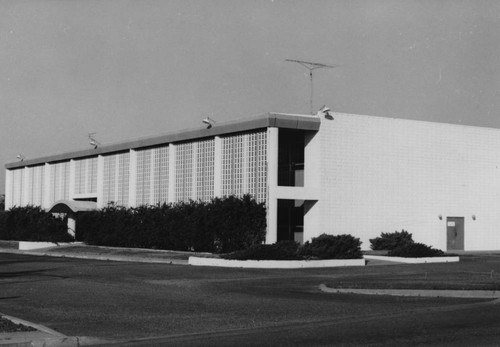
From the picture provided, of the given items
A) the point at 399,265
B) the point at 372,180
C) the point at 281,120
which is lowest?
the point at 399,265

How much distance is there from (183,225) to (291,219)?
21.0 ft

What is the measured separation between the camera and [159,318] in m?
13.8

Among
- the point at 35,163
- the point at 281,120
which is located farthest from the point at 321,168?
the point at 35,163

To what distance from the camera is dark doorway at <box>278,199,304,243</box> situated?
43.1 m

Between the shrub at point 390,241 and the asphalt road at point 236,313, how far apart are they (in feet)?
62.4

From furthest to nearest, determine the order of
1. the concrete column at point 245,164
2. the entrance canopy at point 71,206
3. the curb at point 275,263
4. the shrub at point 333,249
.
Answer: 1. the entrance canopy at point 71,206
2. the concrete column at point 245,164
3. the shrub at point 333,249
4. the curb at point 275,263

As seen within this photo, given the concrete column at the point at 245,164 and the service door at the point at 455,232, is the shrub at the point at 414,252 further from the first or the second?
the service door at the point at 455,232

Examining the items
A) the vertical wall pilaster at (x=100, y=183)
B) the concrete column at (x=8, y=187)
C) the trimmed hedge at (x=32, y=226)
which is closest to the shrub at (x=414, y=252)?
the vertical wall pilaster at (x=100, y=183)

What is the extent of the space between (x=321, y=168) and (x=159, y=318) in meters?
28.1

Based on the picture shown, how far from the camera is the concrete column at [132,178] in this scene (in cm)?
5229

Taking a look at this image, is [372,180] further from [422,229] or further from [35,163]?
[35,163]

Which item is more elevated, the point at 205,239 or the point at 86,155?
the point at 86,155

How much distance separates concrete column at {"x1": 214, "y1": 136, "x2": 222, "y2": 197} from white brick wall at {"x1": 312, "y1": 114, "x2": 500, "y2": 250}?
5.91 metres

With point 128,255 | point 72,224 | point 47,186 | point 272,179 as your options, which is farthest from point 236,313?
point 47,186
